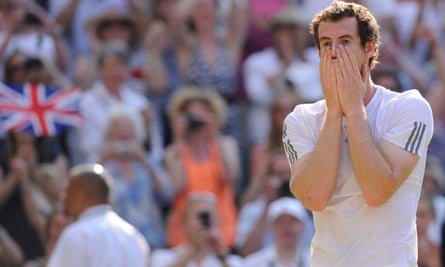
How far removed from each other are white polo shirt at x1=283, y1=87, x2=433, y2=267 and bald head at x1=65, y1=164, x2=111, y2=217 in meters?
2.40

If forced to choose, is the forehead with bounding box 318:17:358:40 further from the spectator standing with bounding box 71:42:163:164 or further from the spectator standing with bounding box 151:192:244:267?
the spectator standing with bounding box 71:42:163:164

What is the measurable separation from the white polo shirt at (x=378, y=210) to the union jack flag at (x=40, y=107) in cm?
540

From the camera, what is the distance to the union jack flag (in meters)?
10.3

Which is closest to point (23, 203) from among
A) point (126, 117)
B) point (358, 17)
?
point (126, 117)

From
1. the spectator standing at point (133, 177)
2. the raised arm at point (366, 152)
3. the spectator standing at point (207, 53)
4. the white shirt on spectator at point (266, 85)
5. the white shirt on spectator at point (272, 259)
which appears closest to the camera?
the raised arm at point (366, 152)

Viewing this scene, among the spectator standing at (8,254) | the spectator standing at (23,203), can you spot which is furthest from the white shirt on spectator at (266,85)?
the spectator standing at (8,254)

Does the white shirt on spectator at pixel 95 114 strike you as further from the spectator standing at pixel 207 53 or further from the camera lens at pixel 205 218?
the camera lens at pixel 205 218

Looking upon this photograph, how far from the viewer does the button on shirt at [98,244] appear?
7172 millimetres

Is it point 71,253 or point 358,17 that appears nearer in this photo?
point 358,17

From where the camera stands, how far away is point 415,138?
509 centimetres

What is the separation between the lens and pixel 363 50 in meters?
5.13

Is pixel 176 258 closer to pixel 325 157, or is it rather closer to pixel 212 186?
pixel 212 186

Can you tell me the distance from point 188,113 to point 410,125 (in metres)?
5.80

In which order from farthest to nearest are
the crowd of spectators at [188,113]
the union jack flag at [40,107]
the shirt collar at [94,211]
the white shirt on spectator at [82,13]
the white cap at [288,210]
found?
the white shirt on spectator at [82,13] < the union jack flag at [40,107] < the crowd of spectators at [188,113] < the white cap at [288,210] < the shirt collar at [94,211]
